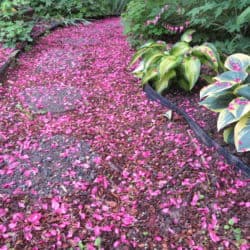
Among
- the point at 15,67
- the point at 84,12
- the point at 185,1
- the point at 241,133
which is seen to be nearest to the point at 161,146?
the point at 241,133

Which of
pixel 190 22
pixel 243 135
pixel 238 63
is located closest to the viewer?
pixel 243 135

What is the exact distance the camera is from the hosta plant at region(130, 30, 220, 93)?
2.94 meters

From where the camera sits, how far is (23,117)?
2.99m

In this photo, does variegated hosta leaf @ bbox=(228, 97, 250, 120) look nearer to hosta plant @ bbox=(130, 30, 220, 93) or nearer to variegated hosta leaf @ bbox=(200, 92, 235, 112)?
variegated hosta leaf @ bbox=(200, 92, 235, 112)

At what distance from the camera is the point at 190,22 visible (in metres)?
3.77

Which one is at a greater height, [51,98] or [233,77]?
[233,77]

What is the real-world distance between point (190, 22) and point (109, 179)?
7.58ft

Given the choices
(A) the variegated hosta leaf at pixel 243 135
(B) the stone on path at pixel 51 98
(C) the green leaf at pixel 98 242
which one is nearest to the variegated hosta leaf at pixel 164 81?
(B) the stone on path at pixel 51 98

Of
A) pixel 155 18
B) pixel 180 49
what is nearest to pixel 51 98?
pixel 180 49

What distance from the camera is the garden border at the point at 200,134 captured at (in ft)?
7.10

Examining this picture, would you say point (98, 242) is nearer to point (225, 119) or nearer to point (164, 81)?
point (225, 119)

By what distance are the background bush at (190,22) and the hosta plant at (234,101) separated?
0.94m

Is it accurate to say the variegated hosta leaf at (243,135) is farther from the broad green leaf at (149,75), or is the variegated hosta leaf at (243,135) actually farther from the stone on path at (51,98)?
the stone on path at (51,98)

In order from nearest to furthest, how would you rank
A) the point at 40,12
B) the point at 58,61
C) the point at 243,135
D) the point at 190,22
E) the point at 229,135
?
the point at 243,135 → the point at 229,135 → the point at 190,22 → the point at 58,61 → the point at 40,12
